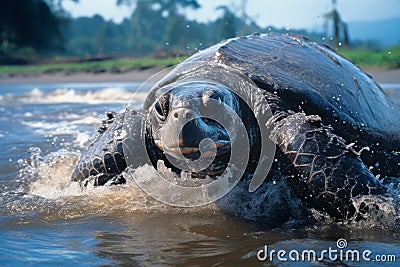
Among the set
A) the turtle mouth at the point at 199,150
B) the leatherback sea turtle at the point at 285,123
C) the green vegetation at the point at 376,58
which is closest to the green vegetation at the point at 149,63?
the green vegetation at the point at 376,58

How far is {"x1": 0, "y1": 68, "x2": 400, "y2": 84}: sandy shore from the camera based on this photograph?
14.5 meters

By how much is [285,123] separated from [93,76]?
1982 centimetres

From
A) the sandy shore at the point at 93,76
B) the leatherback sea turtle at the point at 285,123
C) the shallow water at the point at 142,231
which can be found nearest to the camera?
the shallow water at the point at 142,231

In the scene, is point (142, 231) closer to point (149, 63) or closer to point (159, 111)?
point (159, 111)

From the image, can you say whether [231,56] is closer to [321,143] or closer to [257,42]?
[257,42]

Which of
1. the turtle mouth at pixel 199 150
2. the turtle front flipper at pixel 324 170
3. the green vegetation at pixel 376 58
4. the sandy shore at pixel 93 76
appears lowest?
the turtle front flipper at pixel 324 170

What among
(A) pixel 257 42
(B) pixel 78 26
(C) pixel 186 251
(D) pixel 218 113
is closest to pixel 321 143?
(D) pixel 218 113

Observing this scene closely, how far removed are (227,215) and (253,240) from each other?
1.31ft

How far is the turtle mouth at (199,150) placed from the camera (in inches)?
87.6

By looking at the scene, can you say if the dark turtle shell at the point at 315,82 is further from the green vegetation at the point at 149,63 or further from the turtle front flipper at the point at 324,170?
the green vegetation at the point at 149,63

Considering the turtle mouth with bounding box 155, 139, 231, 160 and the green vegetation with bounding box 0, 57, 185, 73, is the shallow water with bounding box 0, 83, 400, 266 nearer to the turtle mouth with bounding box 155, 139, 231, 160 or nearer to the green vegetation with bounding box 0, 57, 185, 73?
the turtle mouth with bounding box 155, 139, 231, 160

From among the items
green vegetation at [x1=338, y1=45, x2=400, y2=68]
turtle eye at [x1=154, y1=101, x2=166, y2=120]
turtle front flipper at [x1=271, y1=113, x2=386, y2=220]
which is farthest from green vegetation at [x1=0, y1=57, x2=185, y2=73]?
turtle eye at [x1=154, y1=101, x2=166, y2=120]

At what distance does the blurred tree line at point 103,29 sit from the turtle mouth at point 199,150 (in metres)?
5.20

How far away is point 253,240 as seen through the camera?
2.36 m
